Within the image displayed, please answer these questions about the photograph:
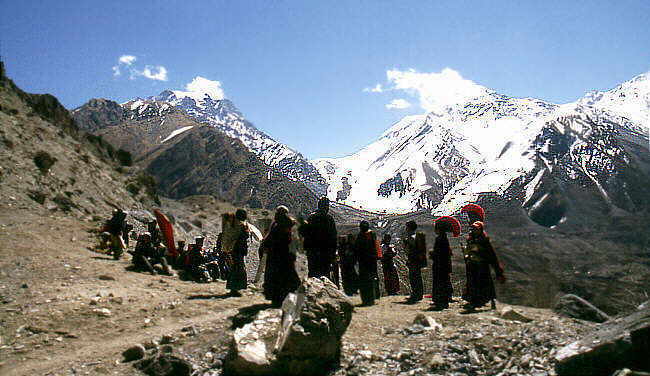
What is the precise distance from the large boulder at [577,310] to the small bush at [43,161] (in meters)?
22.0

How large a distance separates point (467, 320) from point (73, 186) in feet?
70.4

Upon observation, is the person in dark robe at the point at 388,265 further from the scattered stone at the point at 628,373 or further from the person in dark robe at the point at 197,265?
the scattered stone at the point at 628,373

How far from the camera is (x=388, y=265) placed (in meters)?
12.1

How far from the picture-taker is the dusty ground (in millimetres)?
5551

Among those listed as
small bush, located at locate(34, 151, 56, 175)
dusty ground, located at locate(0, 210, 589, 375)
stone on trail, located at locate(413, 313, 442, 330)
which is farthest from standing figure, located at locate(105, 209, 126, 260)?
stone on trail, located at locate(413, 313, 442, 330)

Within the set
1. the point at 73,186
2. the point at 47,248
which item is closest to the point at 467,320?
the point at 47,248

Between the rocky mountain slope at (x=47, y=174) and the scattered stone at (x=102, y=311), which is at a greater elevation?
the rocky mountain slope at (x=47, y=174)

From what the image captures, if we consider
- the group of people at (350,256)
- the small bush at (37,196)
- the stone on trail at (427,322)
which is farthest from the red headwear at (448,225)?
the small bush at (37,196)

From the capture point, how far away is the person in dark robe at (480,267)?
785 cm

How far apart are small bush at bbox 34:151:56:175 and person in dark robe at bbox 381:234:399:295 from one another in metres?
17.4

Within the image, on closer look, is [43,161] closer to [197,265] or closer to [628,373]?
[197,265]

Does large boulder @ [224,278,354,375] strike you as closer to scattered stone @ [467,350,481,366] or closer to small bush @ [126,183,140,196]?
scattered stone @ [467,350,481,366]

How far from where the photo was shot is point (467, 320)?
6.59 metres

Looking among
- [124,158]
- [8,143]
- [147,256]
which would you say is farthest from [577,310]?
[124,158]
